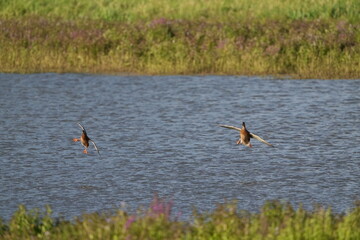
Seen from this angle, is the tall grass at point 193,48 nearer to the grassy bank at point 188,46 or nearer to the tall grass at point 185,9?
the grassy bank at point 188,46

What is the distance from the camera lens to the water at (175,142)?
13.0m

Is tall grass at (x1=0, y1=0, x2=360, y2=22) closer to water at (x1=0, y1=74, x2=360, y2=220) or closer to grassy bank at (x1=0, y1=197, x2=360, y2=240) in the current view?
water at (x1=0, y1=74, x2=360, y2=220)

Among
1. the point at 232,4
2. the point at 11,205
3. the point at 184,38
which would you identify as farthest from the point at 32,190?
the point at 232,4

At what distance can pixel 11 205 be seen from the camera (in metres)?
12.1

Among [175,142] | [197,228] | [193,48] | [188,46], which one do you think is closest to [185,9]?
[188,46]

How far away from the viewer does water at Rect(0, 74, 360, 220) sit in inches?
511

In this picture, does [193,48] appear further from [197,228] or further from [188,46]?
[197,228]

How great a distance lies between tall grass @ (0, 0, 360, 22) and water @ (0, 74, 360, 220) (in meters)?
7.31

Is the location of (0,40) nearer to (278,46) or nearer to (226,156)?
(278,46)

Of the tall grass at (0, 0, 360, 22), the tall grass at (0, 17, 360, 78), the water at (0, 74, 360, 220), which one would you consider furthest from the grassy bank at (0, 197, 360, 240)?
the tall grass at (0, 0, 360, 22)

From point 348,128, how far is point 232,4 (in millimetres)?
19285

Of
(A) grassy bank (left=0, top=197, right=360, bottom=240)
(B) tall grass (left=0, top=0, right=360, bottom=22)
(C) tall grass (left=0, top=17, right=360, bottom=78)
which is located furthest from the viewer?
(B) tall grass (left=0, top=0, right=360, bottom=22)

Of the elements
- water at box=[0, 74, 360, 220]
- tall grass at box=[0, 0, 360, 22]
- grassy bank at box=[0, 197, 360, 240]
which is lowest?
water at box=[0, 74, 360, 220]

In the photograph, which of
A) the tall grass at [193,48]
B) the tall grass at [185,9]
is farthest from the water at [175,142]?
the tall grass at [185,9]
